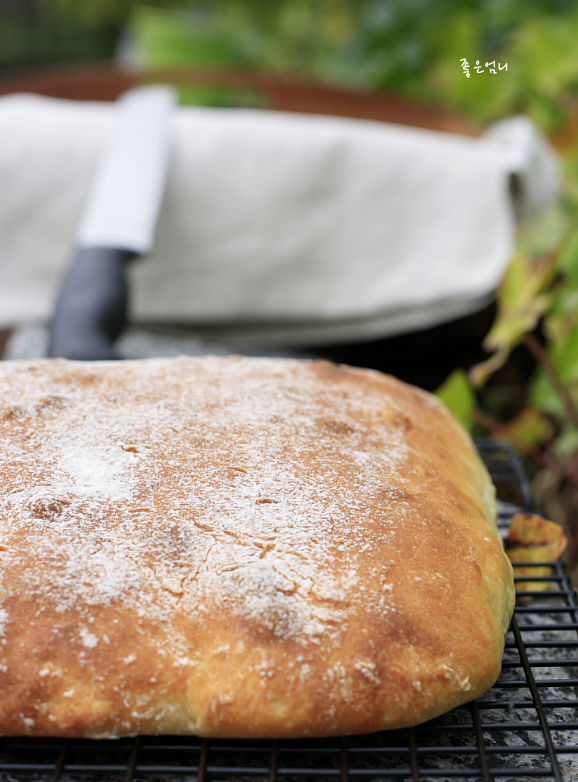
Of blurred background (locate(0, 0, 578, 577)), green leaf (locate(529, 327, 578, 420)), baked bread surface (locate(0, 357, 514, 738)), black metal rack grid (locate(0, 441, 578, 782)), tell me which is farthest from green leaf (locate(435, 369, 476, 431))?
black metal rack grid (locate(0, 441, 578, 782))

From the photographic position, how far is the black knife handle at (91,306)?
3.51 feet

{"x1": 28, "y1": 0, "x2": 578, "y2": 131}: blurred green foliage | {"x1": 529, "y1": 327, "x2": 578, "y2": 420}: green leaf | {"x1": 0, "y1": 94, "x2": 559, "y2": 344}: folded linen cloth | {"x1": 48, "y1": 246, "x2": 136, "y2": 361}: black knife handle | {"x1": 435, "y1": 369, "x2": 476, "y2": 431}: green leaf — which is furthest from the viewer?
{"x1": 28, "y1": 0, "x2": 578, "y2": 131}: blurred green foliage

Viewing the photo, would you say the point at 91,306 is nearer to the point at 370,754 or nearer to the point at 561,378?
the point at 370,754

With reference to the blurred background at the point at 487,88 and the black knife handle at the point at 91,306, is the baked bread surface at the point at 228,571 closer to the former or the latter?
the black knife handle at the point at 91,306

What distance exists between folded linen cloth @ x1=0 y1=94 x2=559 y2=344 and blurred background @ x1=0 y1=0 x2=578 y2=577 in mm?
140

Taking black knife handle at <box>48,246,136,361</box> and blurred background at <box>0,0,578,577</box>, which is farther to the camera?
blurred background at <box>0,0,578,577</box>

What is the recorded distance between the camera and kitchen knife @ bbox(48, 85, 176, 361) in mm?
1113

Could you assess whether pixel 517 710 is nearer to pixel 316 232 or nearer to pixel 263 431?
pixel 263 431

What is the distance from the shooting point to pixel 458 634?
25.5 inches

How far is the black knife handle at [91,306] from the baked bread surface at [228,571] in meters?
0.21

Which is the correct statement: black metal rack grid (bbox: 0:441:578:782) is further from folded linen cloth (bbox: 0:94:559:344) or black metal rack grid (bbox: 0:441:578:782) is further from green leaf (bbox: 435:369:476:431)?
folded linen cloth (bbox: 0:94:559:344)

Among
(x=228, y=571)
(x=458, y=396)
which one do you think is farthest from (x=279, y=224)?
(x=228, y=571)

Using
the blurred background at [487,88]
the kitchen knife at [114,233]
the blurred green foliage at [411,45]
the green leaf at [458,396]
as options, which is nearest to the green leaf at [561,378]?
the blurred background at [487,88]

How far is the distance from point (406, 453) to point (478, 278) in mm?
1007
